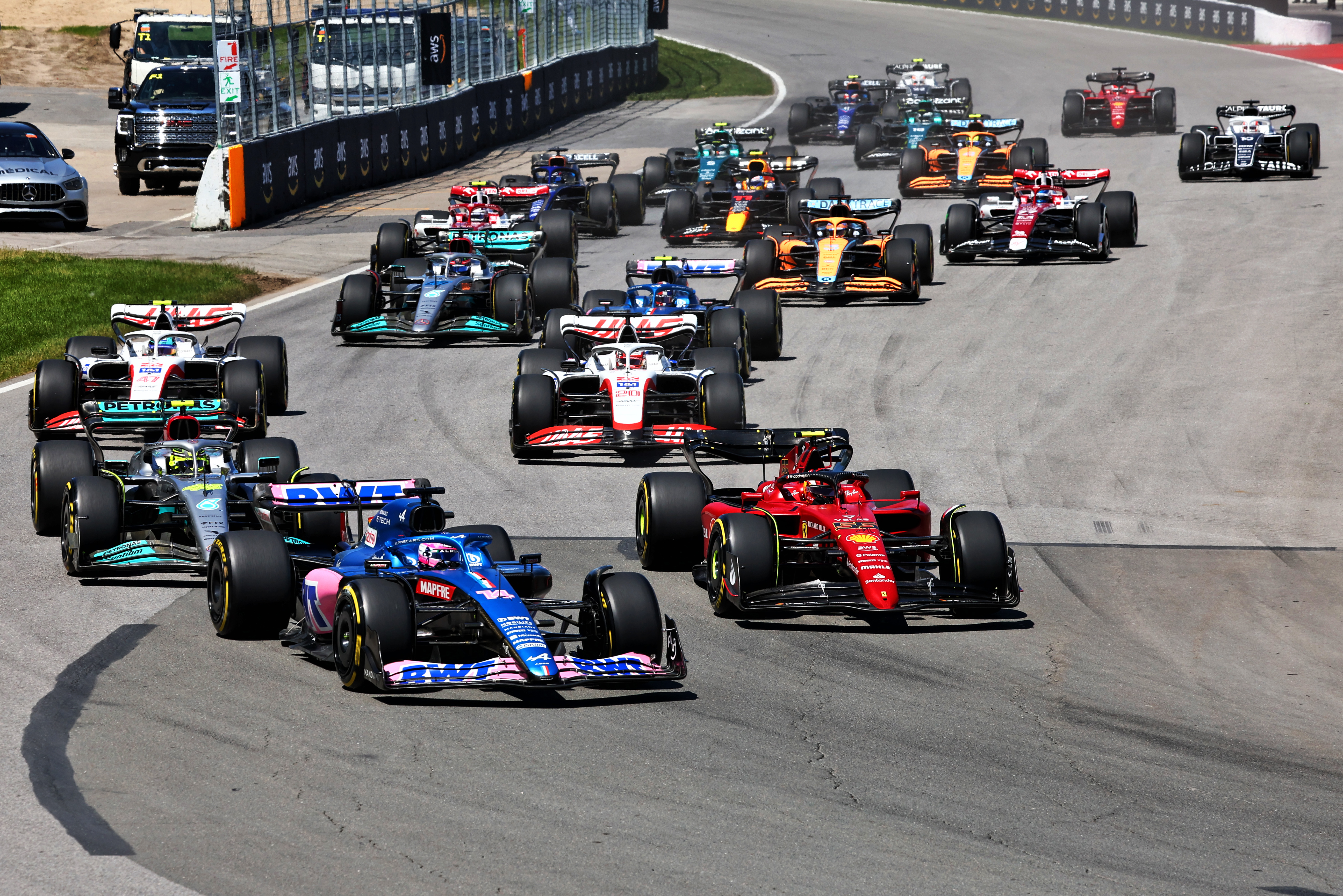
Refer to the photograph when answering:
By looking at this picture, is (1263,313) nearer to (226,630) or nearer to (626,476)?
(626,476)

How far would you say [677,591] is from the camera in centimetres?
1418

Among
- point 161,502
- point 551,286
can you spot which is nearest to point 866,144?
point 551,286

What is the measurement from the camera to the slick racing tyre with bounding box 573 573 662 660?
1127cm

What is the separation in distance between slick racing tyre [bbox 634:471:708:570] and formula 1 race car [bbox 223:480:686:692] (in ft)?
6.05

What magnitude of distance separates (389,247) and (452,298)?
3525mm

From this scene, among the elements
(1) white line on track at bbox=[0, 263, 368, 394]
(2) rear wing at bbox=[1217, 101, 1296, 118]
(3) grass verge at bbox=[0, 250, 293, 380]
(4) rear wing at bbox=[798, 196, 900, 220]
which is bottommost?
(1) white line on track at bbox=[0, 263, 368, 394]

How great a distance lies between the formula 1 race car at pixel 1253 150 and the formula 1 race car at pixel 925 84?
37.5ft

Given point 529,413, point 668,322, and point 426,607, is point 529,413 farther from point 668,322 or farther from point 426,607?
point 426,607

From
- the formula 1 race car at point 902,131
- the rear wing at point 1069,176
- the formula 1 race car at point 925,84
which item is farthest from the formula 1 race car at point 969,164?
the formula 1 race car at point 925,84

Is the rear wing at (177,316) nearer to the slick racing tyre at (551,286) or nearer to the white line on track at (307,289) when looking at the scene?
the slick racing tyre at (551,286)

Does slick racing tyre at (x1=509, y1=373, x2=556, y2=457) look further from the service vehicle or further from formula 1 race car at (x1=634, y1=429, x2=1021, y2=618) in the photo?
the service vehicle

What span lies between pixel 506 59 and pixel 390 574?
1563 inches

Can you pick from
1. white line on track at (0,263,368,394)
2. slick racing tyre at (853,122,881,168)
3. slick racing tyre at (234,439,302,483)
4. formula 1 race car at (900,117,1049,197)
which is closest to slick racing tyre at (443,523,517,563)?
slick racing tyre at (234,439,302,483)

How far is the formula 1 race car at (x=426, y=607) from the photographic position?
10.8 meters
